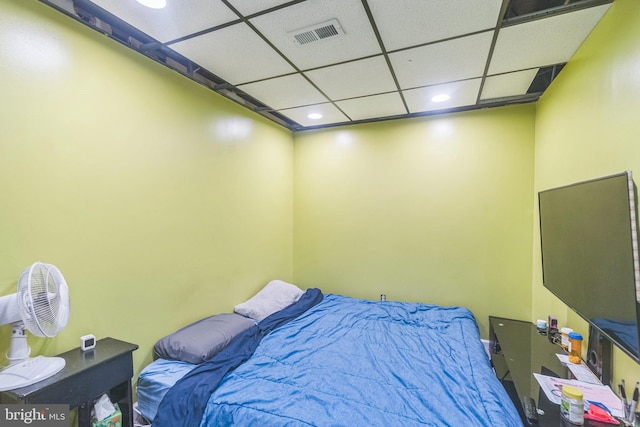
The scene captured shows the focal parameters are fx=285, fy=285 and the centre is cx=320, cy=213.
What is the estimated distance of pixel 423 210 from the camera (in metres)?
3.39

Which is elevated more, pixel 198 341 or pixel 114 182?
pixel 114 182

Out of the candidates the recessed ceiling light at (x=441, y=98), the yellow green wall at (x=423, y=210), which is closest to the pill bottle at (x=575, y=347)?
the yellow green wall at (x=423, y=210)

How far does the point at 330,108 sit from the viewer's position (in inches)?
125

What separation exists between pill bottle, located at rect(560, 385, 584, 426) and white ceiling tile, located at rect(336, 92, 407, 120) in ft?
8.27

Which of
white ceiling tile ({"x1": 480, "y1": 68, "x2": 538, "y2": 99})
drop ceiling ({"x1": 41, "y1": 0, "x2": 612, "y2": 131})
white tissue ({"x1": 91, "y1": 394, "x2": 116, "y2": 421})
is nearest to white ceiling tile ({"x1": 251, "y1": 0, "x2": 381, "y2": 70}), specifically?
drop ceiling ({"x1": 41, "y1": 0, "x2": 612, "y2": 131})

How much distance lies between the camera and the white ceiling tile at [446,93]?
261 centimetres

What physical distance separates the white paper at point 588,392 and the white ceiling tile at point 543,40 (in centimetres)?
209

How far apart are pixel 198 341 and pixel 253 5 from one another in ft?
7.28

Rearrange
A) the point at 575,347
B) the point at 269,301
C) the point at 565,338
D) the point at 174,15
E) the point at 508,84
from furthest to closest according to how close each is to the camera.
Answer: the point at 269,301 → the point at 508,84 → the point at 565,338 → the point at 575,347 → the point at 174,15

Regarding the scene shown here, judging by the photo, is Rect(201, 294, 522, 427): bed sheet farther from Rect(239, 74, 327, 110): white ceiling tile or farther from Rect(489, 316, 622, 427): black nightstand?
Rect(239, 74, 327, 110): white ceiling tile

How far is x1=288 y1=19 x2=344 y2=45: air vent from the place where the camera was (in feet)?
5.80

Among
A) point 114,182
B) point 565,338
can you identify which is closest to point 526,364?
point 565,338

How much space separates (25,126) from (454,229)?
3623 millimetres

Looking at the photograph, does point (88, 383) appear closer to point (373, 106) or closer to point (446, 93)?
point (373, 106)
